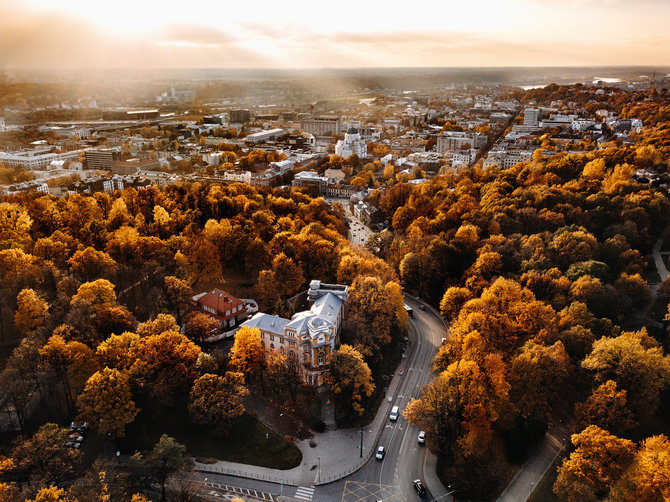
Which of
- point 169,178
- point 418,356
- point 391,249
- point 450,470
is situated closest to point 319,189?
point 169,178

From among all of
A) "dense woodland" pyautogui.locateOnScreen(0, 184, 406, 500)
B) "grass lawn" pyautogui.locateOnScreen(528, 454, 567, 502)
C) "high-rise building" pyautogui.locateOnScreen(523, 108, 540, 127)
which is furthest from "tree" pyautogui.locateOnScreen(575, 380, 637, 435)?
"high-rise building" pyautogui.locateOnScreen(523, 108, 540, 127)

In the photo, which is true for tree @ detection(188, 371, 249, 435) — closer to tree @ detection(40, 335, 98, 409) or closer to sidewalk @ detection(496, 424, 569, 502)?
tree @ detection(40, 335, 98, 409)

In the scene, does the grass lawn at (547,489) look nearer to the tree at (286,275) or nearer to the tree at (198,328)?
the tree at (198,328)

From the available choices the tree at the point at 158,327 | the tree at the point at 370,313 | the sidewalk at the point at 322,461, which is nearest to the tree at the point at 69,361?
the tree at the point at 158,327

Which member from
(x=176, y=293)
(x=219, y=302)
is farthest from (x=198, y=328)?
(x=176, y=293)

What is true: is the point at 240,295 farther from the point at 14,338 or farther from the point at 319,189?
the point at 319,189

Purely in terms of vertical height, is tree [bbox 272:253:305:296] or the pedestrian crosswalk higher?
tree [bbox 272:253:305:296]
